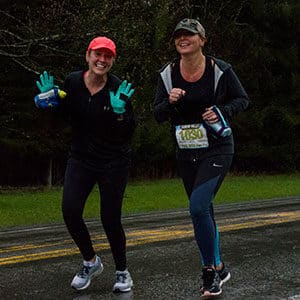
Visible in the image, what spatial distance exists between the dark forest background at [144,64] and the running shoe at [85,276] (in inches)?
52.3

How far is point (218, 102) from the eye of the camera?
5184mm

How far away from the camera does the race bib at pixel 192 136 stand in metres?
5.12

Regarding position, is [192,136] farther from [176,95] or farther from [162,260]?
[162,260]

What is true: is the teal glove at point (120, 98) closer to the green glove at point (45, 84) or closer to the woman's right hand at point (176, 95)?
the woman's right hand at point (176, 95)

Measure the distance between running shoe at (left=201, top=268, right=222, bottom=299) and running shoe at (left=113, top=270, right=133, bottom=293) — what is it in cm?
63

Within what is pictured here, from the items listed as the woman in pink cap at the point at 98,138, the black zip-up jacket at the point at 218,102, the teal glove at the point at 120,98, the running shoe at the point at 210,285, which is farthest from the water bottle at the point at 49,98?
the running shoe at the point at 210,285

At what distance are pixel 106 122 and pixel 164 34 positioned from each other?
17129 mm

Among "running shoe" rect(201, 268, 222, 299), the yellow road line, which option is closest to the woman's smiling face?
"running shoe" rect(201, 268, 222, 299)

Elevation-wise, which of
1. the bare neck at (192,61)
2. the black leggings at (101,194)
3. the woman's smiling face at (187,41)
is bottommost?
the black leggings at (101,194)

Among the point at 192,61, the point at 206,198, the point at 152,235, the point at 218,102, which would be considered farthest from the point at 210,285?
the point at 152,235

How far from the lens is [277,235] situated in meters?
8.71

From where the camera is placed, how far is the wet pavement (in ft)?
17.6

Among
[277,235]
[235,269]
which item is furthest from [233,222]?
[235,269]

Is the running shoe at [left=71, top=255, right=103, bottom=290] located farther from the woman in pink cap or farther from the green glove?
the green glove
